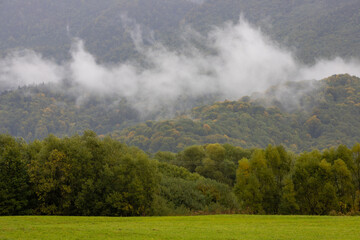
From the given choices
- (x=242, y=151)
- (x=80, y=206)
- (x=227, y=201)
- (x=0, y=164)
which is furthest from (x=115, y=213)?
(x=242, y=151)

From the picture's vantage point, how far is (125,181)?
210 ft

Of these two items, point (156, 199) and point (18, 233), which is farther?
point (156, 199)

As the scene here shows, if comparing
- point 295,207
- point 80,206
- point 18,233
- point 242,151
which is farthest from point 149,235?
point 242,151

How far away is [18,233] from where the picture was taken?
95.0 feet

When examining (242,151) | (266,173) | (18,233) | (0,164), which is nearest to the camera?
(18,233)

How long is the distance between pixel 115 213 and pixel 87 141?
48.1ft

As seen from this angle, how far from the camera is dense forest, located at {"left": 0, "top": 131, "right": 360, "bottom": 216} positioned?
56.7 m

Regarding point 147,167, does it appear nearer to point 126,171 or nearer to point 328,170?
point 126,171

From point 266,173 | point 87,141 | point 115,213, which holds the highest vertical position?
point 87,141

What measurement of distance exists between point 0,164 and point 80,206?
14.8m

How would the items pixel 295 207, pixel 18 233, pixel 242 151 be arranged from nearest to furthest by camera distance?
pixel 18 233 → pixel 295 207 → pixel 242 151

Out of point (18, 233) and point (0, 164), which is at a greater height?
point (0, 164)

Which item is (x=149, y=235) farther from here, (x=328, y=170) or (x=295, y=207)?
(x=328, y=170)

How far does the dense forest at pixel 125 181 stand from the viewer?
56.7m
